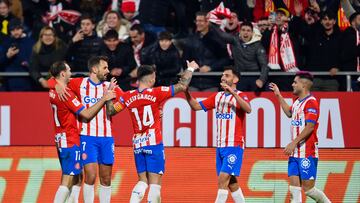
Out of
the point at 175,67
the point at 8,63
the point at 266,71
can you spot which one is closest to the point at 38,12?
the point at 8,63

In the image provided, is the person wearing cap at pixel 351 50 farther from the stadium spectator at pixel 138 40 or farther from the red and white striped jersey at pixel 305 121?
the stadium spectator at pixel 138 40

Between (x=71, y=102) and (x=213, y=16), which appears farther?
(x=213, y=16)

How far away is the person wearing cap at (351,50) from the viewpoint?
18.5 metres

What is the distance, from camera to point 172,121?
18.4 m

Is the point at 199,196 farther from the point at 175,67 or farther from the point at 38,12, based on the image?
the point at 38,12

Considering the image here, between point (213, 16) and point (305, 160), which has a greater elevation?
point (213, 16)

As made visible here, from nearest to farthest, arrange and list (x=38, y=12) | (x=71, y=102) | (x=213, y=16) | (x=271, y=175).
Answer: (x=71, y=102) → (x=271, y=175) → (x=213, y=16) → (x=38, y=12)

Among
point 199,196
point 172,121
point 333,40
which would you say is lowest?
point 199,196

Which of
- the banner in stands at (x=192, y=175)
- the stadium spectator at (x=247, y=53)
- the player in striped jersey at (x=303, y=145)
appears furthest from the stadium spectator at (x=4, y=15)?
the player in striped jersey at (x=303, y=145)

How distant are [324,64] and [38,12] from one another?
5.48 m

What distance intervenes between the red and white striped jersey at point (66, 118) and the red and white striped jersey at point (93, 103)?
19cm

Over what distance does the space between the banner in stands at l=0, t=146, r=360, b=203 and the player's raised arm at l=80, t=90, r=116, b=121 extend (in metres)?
2.52

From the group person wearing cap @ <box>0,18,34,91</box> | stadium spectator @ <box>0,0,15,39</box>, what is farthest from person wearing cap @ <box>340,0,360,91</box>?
stadium spectator @ <box>0,0,15,39</box>

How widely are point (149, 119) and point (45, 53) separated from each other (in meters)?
3.96
